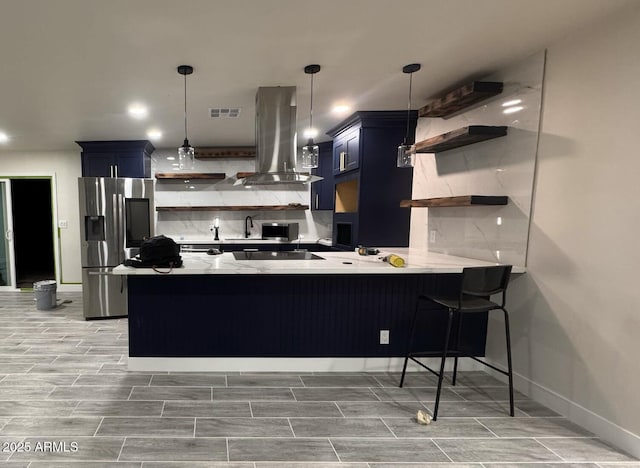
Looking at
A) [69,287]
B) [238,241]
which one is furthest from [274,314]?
[69,287]

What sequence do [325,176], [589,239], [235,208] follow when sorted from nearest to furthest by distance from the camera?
[589,239], [325,176], [235,208]

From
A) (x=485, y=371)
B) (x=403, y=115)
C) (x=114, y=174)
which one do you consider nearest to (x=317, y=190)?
(x=403, y=115)

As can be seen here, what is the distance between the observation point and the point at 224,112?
349 centimetres

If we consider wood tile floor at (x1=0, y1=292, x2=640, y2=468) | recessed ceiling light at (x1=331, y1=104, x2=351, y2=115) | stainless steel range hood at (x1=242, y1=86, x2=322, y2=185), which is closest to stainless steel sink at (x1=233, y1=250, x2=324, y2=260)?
stainless steel range hood at (x1=242, y1=86, x2=322, y2=185)

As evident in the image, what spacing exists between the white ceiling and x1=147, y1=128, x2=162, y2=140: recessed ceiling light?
85 centimetres

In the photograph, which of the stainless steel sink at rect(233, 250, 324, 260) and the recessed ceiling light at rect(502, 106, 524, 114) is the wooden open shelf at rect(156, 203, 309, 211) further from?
the recessed ceiling light at rect(502, 106, 524, 114)

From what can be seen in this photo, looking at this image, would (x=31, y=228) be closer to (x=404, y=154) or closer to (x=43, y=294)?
(x=43, y=294)

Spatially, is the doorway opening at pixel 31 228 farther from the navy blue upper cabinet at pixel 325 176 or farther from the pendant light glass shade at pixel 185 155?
the navy blue upper cabinet at pixel 325 176

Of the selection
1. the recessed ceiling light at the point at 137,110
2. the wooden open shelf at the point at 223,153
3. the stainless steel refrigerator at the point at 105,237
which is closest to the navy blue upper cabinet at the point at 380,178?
the wooden open shelf at the point at 223,153

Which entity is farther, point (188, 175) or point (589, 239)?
point (188, 175)

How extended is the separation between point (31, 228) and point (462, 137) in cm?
702

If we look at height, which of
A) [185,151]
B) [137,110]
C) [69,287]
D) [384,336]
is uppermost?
[137,110]

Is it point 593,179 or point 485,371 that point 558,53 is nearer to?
point 593,179

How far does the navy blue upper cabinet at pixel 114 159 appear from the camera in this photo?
472 cm
